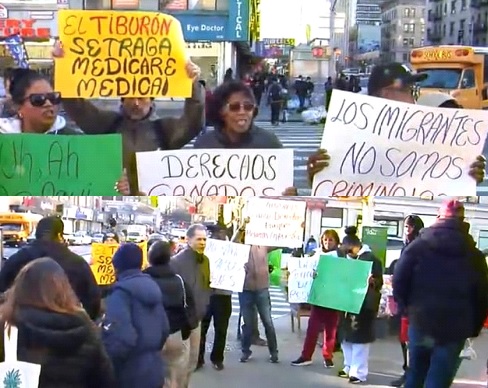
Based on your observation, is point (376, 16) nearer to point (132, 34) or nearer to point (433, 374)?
point (132, 34)

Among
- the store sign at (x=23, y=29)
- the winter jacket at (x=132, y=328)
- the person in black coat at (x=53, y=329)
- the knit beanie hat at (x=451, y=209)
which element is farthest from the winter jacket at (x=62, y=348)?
the knit beanie hat at (x=451, y=209)

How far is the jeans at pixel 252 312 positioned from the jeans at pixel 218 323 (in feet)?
0.21

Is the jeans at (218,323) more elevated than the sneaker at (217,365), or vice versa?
the jeans at (218,323)

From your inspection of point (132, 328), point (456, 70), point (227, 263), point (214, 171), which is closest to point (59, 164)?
point (214, 171)

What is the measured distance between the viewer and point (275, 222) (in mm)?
3496

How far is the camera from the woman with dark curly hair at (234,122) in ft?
10.4

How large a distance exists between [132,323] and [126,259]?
0.25m

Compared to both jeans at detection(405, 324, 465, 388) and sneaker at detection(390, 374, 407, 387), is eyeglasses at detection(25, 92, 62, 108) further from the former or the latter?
sneaker at detection(390, 374, 407, 387)

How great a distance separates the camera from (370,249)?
3.59m

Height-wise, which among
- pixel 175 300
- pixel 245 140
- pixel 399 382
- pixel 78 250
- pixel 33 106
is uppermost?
pixel 33 106

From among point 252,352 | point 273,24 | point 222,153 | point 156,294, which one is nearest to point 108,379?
point 156,294

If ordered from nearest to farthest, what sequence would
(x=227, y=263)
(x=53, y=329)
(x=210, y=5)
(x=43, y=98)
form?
1. (x=210, y=5)
2. (x=53, y=329)
3. (x=43, y=98)
4. (x=227, y=263)

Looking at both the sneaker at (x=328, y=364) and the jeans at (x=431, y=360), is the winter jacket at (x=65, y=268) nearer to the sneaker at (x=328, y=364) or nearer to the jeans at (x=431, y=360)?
the sneaker at (x=328, y=364)

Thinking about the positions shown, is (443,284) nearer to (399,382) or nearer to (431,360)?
(431,360)
